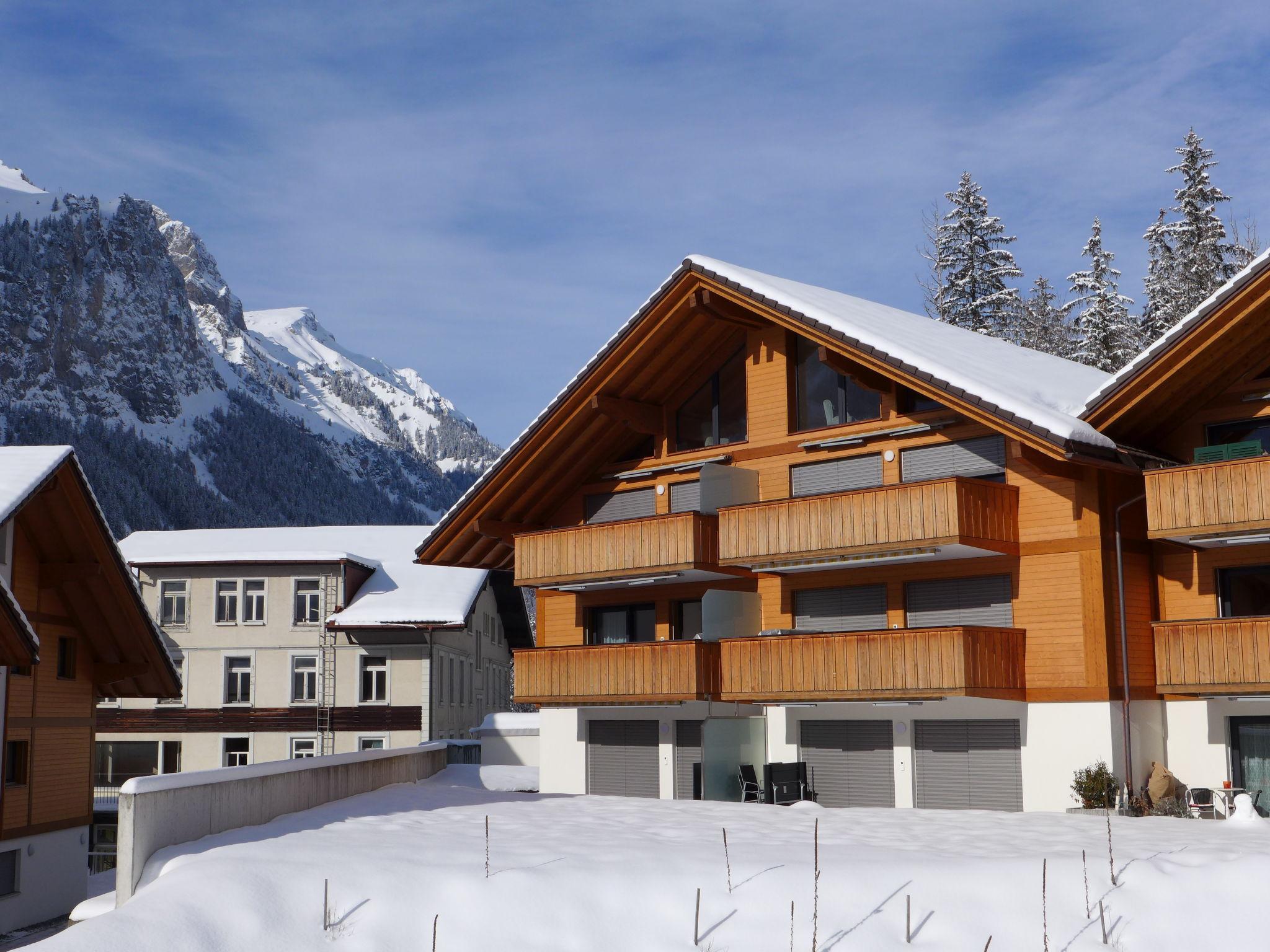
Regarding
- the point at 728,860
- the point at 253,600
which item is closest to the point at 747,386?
the point at 728,860

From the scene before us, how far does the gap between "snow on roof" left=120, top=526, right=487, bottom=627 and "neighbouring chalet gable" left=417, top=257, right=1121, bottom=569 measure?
635 inches

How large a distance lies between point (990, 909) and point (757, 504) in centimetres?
1470

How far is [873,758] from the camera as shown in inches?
1157

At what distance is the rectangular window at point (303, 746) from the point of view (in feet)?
172

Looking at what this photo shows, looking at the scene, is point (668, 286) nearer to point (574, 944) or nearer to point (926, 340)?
point (926, 340)

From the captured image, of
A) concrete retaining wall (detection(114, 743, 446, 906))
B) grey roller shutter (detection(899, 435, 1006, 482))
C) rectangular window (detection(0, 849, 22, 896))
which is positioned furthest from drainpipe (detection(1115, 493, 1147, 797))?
rectangular window (detection(0, 849, 22, 896))

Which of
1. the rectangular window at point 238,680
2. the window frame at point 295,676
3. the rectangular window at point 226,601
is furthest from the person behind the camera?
the rectangular window at point 226,601

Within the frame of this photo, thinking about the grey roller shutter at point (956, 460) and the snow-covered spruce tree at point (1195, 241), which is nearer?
the grey roller shutter at point (956, 460)

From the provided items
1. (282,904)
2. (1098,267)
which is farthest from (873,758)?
(1098,267)

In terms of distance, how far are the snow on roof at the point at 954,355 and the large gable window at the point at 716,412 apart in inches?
96.4

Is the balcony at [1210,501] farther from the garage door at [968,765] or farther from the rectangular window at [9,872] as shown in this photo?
the rectangular window at [9,872]

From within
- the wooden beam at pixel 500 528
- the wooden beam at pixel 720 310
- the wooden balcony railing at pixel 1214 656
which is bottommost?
the wooden balcony railing at pixel 1214 656

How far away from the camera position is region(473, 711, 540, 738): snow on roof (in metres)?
45.7

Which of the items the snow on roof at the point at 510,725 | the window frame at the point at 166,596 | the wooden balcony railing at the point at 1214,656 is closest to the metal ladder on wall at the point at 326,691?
the window frame at the point at 166,596
